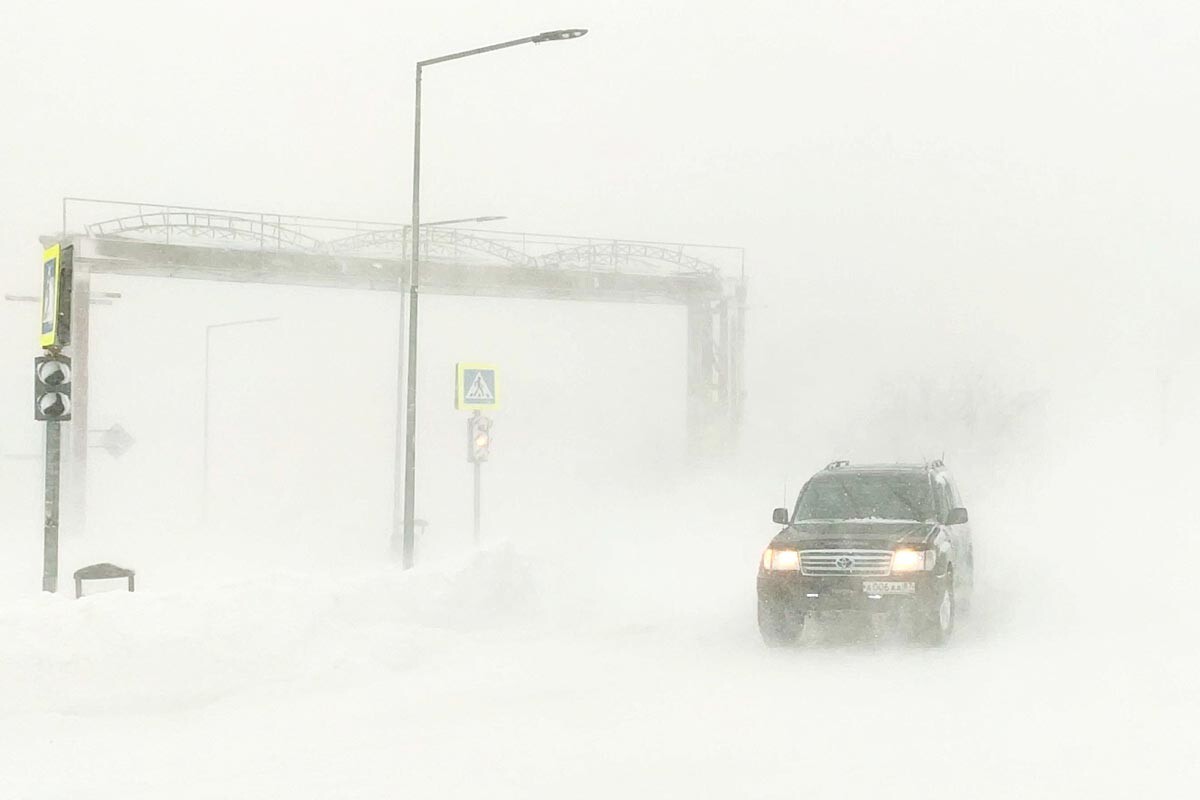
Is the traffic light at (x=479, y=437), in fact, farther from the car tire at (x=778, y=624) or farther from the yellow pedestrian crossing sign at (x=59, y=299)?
the car tire at (x=778, y=624)

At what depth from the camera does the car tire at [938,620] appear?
13773 millimetres

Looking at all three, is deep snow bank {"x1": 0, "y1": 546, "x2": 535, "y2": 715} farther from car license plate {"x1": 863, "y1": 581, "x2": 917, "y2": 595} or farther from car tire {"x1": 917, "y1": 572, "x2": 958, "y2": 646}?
car tire {"x1": 917, "y1": 572, "x2": 958, "y2": 646}

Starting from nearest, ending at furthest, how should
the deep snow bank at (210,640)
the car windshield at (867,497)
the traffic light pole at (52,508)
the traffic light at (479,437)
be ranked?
the deep snow bank at (210,640), the traffic light pole at (52,508), the car windshield at (867,497), the traffic light at (479,437)

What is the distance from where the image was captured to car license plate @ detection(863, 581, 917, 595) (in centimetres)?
1370

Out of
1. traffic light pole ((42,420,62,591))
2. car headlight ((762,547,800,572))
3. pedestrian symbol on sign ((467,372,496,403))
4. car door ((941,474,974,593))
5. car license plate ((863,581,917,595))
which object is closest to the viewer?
car license plate ((863,581,917,595))

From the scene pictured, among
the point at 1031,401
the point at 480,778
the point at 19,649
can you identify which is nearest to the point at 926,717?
the point at 480,778

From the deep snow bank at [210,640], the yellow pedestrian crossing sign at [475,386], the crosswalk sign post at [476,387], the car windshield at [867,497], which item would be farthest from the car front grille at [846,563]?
the yellow pedestrian crossing sign at [475,386]

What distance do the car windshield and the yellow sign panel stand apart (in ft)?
26.0

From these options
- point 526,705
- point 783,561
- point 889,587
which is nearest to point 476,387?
point 783,561

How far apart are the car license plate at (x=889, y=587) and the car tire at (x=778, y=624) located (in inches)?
30.6

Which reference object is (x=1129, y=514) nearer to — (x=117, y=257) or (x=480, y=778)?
(x=117, y=257)

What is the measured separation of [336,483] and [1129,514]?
125 ft

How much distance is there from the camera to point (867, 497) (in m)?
15.8

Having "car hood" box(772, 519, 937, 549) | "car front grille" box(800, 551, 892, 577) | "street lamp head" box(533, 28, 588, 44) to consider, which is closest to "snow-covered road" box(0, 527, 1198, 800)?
"car front grille" box(800, 551, 892, 577)
